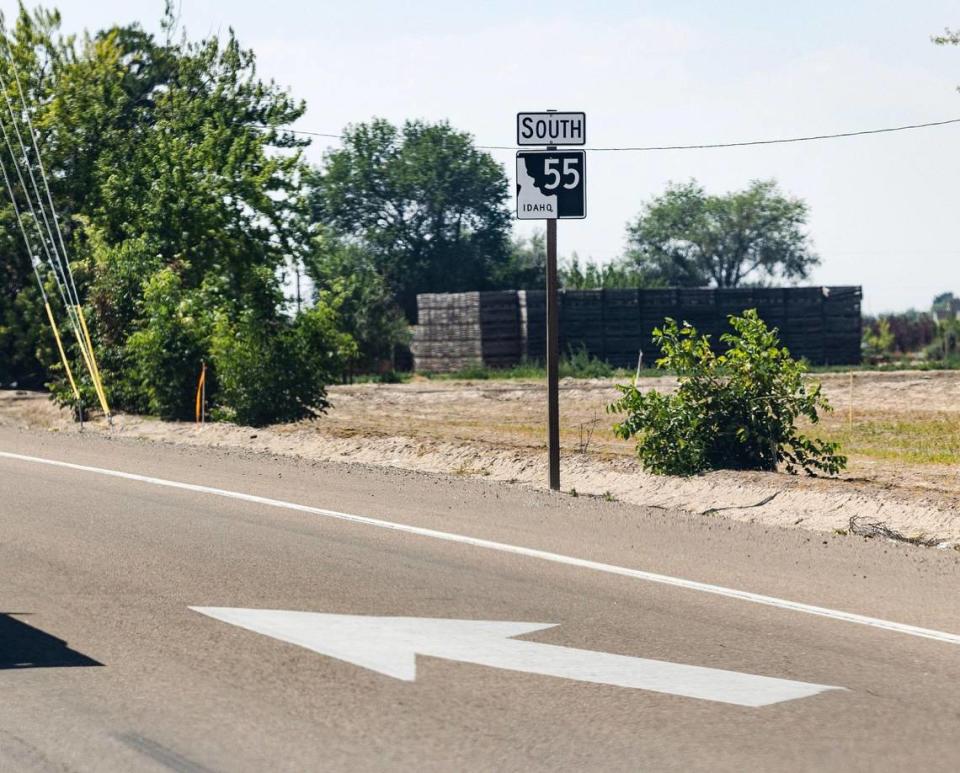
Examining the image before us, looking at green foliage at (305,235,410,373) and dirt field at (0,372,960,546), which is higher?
green foliage at (305,235,410,373)

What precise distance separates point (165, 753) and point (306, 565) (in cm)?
423

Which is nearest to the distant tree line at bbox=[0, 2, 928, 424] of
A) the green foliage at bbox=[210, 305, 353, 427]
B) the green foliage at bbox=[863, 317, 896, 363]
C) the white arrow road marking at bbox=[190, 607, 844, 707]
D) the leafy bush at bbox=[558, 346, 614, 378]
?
the green foliage at bbox=[210, 305, 353, 427]

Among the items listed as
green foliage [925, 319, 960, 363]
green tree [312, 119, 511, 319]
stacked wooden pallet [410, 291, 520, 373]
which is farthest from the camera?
green tree [312, 119, 511, 319]

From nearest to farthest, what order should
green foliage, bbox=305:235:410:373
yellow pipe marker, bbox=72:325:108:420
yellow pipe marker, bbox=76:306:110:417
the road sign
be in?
the road sign → yellow pipe marker, bbox=76:306:110:417 → yellow pipe marker, bbox=72:325:108:420 → green foliage, bbox=305:235:410:373

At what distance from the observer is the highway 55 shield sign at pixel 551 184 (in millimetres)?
14000

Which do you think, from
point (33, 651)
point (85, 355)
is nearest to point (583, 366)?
point (85, 355)

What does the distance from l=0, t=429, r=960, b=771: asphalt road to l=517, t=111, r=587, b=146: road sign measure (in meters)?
3.62

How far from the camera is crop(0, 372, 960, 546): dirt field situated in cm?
1238

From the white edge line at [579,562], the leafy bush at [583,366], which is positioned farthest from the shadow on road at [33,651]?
the leafy bush at [583,366]

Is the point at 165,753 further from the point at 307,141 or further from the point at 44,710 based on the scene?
the point at 307,141

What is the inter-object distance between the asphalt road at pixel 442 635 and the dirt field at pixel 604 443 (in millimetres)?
1161

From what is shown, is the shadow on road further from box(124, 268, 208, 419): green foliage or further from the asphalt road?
box(124, 268, 208, 419): green foliage

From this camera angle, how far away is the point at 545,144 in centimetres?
1398

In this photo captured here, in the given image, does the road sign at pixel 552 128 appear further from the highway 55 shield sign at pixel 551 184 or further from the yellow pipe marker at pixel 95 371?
the yellow pipe marker at pixel 95 371
